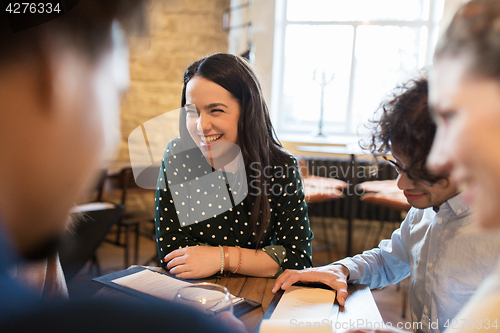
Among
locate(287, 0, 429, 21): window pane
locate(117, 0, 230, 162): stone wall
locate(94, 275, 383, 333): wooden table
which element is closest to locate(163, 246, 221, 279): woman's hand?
locate(94, 275, 383, 333): wooden table

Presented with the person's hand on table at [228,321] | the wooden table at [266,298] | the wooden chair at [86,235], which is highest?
the person's hand on table at [228,321]

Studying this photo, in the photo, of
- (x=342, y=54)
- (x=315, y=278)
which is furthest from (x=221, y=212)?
(x=342, y=54)

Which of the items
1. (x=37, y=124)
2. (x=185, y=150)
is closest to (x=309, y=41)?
(x=185, y=150)

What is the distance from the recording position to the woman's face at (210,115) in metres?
1.25

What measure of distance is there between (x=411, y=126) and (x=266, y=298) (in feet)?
1.72

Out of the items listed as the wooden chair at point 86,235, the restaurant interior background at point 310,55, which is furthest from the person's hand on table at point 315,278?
the restaurant interior background at point 310,55

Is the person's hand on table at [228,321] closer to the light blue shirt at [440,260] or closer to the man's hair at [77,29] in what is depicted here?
the man's hair at [77,29]

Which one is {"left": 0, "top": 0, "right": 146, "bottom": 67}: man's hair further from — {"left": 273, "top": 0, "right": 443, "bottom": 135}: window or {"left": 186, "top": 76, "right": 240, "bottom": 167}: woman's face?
{"left": 273, "top": 0, "right": 443, "bottom": 135}: window

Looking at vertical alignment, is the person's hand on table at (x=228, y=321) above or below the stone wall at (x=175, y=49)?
below

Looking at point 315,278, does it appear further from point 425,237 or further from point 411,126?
point 411,126

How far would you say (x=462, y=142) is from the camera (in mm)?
311

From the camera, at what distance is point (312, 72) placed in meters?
4.30

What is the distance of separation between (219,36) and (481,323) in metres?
3.78

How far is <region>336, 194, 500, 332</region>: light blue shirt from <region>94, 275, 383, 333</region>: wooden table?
0.13m
